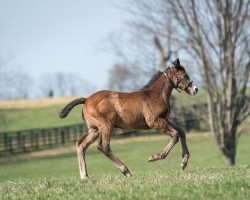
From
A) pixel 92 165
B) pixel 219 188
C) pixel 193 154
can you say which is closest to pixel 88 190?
pixel 219 188

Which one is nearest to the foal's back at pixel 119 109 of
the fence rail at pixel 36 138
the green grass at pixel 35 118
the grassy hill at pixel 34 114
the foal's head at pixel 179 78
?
the foal's head at pixel 179 78

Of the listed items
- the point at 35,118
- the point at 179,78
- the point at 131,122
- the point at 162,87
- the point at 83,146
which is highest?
the point at 179,78

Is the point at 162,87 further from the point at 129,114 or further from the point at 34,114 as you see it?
the point at 34,114

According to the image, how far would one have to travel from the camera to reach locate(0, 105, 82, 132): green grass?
67.7 m

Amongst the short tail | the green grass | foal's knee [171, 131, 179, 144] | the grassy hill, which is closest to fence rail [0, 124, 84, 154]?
the grassy hill

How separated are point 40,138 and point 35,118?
18.2 meters

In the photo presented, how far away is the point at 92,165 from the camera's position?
3984 centimetres

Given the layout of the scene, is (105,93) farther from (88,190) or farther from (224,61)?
(224,61)

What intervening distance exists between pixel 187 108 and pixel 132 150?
71.0 feet

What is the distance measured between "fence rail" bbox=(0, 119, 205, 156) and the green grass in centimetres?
969

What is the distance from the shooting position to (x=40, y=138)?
54812 mm

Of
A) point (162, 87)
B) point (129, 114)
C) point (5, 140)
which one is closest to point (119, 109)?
point (129, 114)

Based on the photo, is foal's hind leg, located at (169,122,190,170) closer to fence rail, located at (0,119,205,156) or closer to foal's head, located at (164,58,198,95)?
foal's head, located at (164,58,198,95)

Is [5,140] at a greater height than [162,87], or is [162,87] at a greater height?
[162,87]
